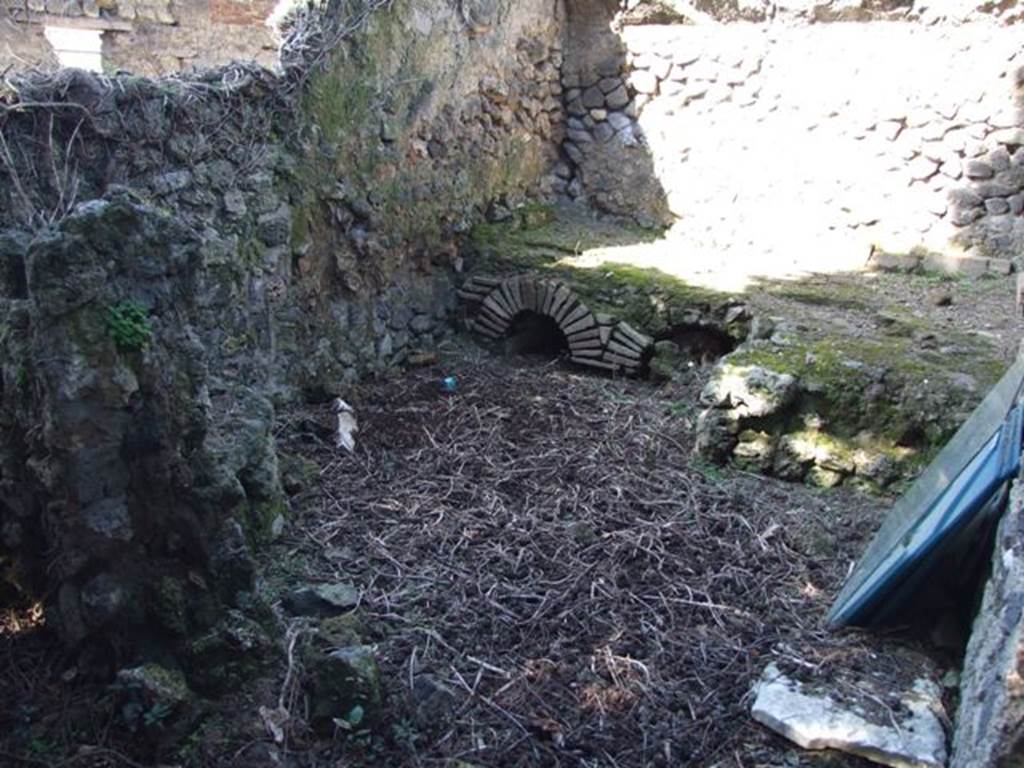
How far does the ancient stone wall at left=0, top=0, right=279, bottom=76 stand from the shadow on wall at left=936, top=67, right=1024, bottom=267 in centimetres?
497

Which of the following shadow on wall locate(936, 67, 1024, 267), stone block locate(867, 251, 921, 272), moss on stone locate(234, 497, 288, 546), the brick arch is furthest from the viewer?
stone block locate(867, 251, 921, 272)

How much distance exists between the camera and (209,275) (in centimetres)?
373

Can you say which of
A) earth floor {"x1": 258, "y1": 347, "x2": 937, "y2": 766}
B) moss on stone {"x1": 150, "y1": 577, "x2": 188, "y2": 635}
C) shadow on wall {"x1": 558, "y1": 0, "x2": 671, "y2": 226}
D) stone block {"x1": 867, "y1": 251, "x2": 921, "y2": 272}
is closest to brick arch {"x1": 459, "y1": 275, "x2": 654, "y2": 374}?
earth floor {"x1": 258, "y1": 347, "x2": 937, "y2": 766}

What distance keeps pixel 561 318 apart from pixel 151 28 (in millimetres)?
4427

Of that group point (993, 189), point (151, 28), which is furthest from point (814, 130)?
point (151, 28)

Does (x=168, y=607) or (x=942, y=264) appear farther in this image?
(x=942, y=264)

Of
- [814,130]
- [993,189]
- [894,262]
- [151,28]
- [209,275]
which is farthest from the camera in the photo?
[151,28]

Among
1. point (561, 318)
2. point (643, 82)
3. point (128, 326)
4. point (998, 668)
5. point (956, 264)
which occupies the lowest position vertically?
point (561, 318)

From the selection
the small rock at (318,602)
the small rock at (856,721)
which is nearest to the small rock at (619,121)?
the small rock at (318,602)

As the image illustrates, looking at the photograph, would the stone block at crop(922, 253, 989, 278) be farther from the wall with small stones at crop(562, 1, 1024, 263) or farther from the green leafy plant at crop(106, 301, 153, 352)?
the green leafy plant at crop(106, 301, 153, 352)

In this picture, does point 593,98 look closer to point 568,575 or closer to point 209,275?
point 209,275

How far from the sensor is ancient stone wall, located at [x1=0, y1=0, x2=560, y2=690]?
93.3 inches

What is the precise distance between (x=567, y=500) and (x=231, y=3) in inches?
223

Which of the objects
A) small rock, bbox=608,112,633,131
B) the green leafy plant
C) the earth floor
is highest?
small rock, bbox=608,112,633,131
